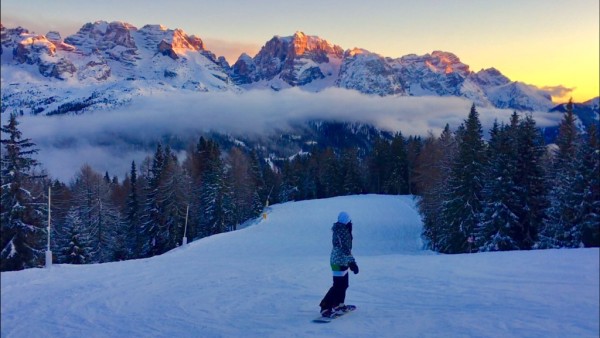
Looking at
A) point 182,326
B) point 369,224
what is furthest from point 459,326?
point 369,224

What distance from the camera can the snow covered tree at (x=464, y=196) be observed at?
1302 inches

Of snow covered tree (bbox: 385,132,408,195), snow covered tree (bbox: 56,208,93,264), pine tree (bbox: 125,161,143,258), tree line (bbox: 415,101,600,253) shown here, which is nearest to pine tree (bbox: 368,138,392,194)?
snow covered tree (bbox: 385,132,408,195)

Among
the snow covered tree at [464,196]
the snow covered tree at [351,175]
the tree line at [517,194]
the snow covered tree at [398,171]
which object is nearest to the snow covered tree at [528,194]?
the tree line at [517,194]

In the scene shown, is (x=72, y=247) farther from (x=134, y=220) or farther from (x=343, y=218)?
(x=343, y=218)

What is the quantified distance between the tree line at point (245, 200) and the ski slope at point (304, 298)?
3.68 feet

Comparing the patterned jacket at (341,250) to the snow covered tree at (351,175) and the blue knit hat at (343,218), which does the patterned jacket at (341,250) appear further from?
the snow covered tree at (351,175)

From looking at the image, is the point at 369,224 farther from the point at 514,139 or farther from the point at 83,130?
the point at 83,130

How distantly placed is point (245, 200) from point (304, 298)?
176ft

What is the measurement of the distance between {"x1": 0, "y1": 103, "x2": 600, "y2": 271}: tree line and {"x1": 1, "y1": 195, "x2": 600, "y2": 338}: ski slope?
112cm

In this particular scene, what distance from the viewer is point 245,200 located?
6469cm

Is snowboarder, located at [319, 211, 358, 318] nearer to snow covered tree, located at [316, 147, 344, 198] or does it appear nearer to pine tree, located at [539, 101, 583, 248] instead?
pine tree, located at [539, 101, 583, 248]

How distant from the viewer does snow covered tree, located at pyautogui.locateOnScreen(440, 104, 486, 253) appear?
108ft

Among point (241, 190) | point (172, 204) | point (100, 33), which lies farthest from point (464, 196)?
point (241, 190)

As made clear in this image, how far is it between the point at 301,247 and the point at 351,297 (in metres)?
22.6
